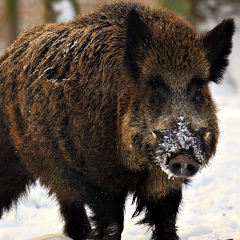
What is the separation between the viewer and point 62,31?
250 inches

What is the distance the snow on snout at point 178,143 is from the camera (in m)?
4.57

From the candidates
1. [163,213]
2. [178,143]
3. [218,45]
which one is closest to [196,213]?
[163,213]

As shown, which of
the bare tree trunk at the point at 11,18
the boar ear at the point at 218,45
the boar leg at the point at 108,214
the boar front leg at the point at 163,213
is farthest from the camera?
→ the bare tree trunk at the point at 11,18

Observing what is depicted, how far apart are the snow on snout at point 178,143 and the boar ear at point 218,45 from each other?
787mm

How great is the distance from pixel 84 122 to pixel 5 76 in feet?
4.70

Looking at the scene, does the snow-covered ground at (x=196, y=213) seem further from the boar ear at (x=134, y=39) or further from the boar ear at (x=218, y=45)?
the boar ear at (x=134, y=39)

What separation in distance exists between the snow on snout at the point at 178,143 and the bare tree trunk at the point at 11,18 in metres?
15.3

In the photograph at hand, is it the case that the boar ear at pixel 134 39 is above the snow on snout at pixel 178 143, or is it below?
above

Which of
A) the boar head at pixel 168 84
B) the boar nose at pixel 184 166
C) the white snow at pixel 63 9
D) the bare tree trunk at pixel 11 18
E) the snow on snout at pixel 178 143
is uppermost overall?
the bare tree trunk at pixel 11 18

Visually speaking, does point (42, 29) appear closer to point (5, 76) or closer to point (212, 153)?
point (5, 76)

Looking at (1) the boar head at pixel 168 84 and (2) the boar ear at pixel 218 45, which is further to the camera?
(2) the boar ear at pixel 218 45

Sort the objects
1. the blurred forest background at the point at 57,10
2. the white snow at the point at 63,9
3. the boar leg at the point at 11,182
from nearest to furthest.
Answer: the boar leg at the point at 11,182 < the white snow at the point at 63,9 < the blurred forest background at the point at 57,10

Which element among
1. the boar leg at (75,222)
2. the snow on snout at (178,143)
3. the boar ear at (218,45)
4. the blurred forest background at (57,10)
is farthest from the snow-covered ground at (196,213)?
the blurred forest background at (57,10)

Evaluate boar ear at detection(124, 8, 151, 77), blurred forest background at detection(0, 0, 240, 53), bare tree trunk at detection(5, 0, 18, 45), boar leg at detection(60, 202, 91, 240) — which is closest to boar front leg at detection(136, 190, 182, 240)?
boar leg at detection(60, 202, 91, 240)
